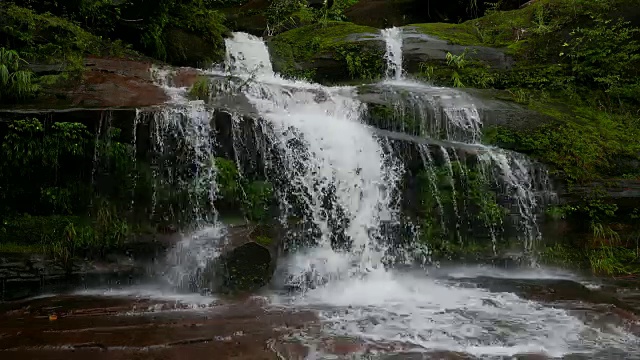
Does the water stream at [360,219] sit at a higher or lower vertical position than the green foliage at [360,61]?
lower

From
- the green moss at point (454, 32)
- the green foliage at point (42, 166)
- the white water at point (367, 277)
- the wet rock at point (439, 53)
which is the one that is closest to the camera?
the white water at point (367, 277)

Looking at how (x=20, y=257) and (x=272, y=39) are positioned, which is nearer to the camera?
(x=20, y=257)

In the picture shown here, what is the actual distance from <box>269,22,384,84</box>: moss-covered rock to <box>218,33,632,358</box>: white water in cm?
289

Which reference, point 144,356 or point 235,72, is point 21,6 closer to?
point 235,72

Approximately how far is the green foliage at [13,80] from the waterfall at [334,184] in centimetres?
394

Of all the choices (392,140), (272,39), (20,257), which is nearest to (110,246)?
(20,257)

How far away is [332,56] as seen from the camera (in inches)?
551

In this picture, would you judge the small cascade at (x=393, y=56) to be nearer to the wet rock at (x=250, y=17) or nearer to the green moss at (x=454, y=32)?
the green moss at (x=454, y=32)

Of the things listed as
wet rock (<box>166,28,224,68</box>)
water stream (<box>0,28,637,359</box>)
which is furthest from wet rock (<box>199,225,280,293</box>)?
wet rock (<box>166,28,224,68</box>)

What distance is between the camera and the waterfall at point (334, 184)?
822 cm

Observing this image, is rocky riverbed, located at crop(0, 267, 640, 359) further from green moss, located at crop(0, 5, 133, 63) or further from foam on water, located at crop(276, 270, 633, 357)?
green moss, located at crop(0, 5, 133, 63)

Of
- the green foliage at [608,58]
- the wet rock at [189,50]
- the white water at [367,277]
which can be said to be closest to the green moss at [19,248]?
the white water at [367,277]

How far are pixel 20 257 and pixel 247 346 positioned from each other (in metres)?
3.99

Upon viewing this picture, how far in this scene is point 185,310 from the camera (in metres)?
6.24
